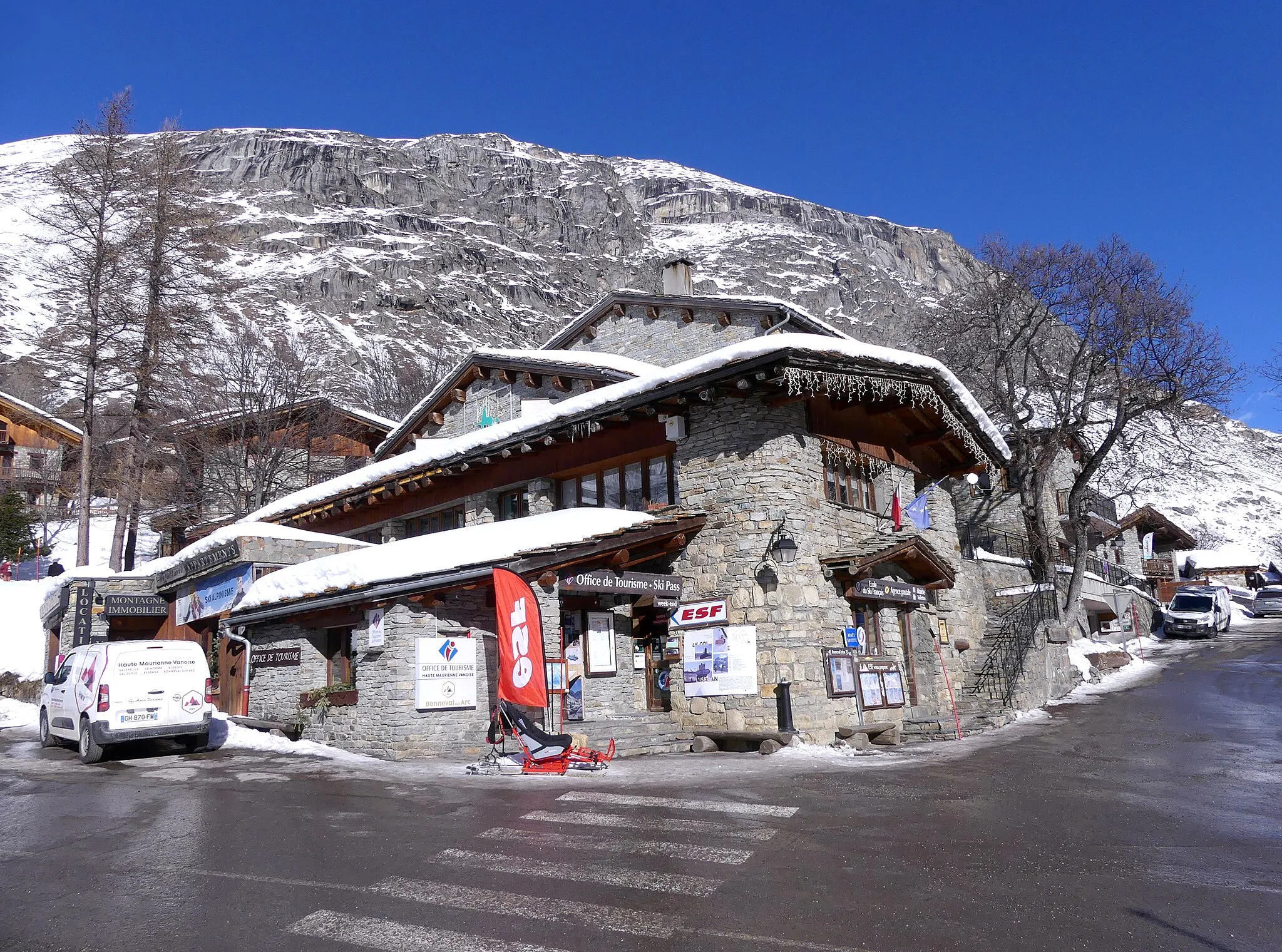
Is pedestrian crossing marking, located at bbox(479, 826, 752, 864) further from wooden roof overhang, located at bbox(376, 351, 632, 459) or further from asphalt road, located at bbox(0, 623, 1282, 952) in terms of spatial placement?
wooden roof overhang, located at bbox(376, 351, 632, 459)

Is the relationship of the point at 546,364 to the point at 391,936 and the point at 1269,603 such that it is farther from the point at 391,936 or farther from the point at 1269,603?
the point at 1269,603

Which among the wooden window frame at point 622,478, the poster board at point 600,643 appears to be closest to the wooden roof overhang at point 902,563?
the wooden window frame at point 622,478

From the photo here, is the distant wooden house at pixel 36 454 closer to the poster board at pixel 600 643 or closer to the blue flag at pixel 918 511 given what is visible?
the poster board at pixel 600 643

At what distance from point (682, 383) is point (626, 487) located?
3067mm

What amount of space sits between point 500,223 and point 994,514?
126 m

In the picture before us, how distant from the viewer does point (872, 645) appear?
16750mm

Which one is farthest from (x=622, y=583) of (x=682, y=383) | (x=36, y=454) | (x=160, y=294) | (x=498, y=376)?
(x=36, y=454)

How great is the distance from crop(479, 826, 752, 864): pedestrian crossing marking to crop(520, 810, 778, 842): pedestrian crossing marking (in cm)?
44

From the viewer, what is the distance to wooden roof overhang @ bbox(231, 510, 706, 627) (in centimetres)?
1329

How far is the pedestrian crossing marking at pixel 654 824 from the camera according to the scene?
7.89 m

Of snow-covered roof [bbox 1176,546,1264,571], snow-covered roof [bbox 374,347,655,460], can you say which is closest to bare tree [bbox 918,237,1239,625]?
snow-covered roof [bbox 374,347,655,460]

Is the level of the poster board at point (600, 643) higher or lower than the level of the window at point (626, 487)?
lower

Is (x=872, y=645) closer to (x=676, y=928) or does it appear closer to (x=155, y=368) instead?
(x=676, y=928)

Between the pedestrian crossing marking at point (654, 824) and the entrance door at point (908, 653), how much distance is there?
10.4m
